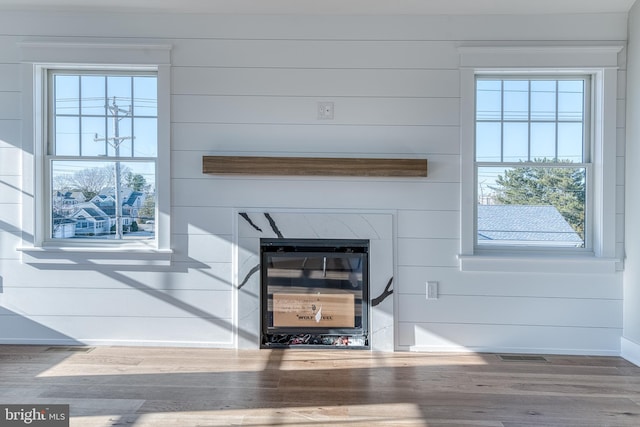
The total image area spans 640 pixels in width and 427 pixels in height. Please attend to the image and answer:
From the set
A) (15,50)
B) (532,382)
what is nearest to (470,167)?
(532,382)

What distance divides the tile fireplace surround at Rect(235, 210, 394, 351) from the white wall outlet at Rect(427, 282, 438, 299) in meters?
0.27

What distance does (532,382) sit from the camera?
260 cm

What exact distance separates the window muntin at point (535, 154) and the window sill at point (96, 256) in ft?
7.82

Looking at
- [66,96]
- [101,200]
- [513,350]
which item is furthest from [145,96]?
[513,350]

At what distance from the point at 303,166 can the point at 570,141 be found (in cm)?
196

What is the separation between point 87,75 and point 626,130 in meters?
3.91

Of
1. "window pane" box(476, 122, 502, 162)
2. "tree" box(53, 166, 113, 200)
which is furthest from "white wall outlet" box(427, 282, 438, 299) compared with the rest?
"tree" box(53, 166, 113, 200)

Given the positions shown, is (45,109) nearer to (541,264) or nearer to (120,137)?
(120,137)

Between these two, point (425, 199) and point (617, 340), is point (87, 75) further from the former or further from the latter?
point (617, 340)

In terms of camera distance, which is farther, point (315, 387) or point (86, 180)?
point (86, 180)

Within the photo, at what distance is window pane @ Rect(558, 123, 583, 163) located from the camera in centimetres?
314

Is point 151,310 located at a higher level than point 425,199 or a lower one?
lower

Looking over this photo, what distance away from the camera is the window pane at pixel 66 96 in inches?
127

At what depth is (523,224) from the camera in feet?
10.4
